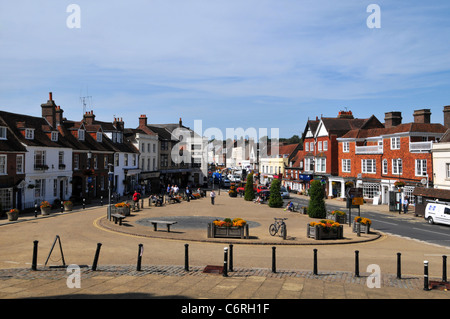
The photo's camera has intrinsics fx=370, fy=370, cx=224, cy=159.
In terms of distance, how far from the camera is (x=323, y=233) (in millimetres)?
21594

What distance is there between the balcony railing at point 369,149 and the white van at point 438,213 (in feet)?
56.8

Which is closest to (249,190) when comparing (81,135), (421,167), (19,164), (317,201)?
(317,201)

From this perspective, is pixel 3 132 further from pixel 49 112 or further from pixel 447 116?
pixel 447 116

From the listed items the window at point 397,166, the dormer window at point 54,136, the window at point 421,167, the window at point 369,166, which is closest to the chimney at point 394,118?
the window at point 369,166

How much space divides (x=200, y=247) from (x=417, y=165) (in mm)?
33110

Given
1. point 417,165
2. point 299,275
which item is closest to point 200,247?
point 299,275

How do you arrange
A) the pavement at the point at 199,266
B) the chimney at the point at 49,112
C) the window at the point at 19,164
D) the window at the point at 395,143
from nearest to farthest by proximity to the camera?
1. the pavement at the point at 199,266
2. the window at the point at 19,164
3. the chimney at the point at 49,112
4. the window at the point at 395,143

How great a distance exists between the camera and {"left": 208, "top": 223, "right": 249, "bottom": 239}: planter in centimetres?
2100

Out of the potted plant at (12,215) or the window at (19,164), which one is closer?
the potted plant at (12,215)

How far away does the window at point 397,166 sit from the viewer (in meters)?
44.8

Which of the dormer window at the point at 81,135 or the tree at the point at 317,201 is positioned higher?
the dormer window at the point at 81,135

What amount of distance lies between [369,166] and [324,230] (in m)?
32.5

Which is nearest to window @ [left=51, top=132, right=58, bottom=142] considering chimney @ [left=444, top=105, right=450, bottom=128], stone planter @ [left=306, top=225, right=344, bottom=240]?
stone planter @ [left=306, top=225, right=344, bottom=240]

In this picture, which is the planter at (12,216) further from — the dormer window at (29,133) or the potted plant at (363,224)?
the potted plant at (363,224)
